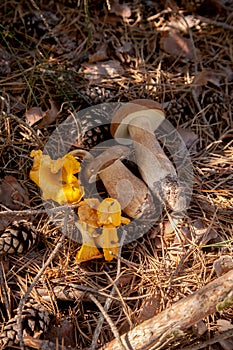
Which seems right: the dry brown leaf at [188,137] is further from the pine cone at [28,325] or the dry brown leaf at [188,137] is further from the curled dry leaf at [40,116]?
the pine cone at [28,325]

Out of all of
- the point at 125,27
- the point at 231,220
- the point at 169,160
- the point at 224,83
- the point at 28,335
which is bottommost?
the point at 28,335

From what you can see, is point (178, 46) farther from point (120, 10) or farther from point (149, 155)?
point (149, 155)

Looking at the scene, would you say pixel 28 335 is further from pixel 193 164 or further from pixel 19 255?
pixel 193 164

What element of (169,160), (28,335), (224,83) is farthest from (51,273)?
(224,83)

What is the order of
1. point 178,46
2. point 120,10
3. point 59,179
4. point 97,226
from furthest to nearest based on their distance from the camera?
point 120,10 < point 178,46 < point 59,179 < point 97,226

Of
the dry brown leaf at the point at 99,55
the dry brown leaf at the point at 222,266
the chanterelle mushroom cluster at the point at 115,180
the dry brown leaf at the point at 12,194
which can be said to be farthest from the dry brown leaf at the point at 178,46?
the dry brown leaf at the point at 222,266

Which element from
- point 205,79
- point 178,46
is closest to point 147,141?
point 205,79
